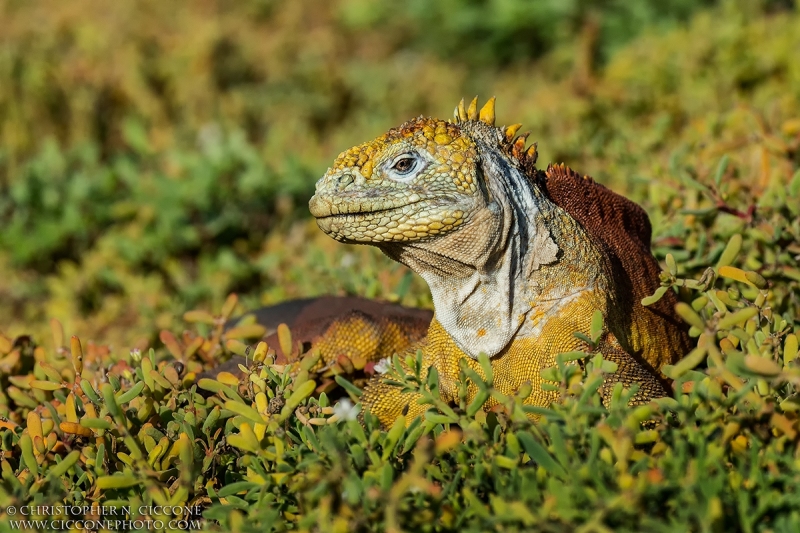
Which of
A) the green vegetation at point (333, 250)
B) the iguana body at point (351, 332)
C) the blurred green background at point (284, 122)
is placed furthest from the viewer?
the blurred green background at point (284, 122)

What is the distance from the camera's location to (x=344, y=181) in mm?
2898

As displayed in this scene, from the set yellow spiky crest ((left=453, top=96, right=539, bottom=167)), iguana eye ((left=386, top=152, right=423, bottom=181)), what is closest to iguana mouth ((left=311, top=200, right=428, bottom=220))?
iguana eye ((left=386, top=152, right=423, bottom=181))

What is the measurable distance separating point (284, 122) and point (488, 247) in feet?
22.4

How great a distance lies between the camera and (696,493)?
194cm

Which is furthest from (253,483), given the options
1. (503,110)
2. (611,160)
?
(503,110)

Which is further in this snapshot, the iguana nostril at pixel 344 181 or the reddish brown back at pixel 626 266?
the reddish brown back at pixel 626 266

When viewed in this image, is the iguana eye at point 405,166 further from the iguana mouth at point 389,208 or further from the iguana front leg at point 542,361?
the iguana front leg at point 542,361

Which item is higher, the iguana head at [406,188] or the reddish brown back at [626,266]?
the iguana head at [406,188]

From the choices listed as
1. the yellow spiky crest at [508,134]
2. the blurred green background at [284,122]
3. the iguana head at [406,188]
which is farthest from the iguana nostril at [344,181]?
the blurred green background at [284,122]

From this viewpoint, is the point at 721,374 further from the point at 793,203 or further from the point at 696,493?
the point at 793,203

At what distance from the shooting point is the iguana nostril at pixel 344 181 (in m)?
2.88

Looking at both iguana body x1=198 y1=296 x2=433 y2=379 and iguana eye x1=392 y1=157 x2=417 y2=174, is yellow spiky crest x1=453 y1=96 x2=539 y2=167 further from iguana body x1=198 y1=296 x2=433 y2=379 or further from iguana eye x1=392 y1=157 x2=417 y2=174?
iguana body x1=198 y1=296 x2=433 y2=379

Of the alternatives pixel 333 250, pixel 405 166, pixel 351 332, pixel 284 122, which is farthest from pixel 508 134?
pixel 284 122

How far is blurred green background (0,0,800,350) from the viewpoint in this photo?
5.09 meters
